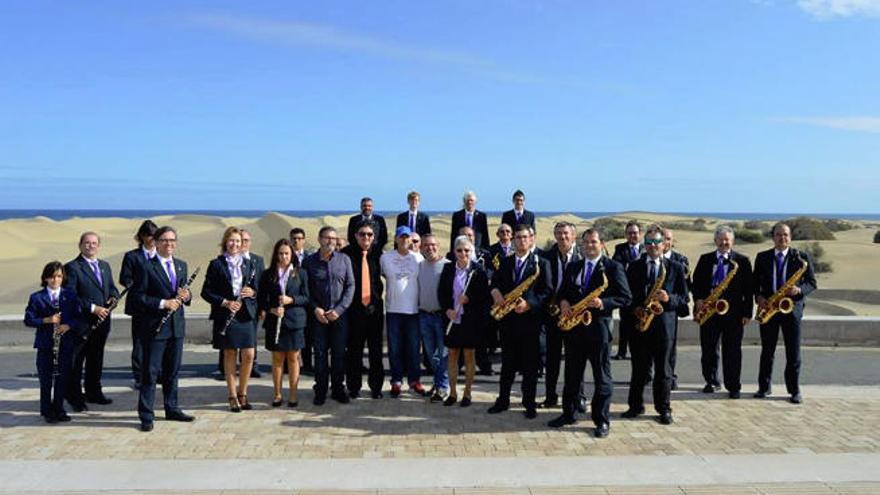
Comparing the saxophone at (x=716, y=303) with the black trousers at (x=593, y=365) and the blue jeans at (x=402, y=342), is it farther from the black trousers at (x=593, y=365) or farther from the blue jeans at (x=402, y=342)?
the blue jeans at (x=402, y=342)

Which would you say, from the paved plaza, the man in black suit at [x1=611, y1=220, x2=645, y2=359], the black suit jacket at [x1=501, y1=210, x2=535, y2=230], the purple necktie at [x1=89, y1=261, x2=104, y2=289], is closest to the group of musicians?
the purple necktie at [x1=89, y1=261, x2=104, y2=289]

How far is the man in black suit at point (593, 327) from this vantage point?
→ 712 centimetres

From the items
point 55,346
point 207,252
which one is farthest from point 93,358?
point 207,252

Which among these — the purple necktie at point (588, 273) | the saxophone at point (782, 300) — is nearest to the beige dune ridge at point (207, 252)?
the saxophone at point (782, 300)

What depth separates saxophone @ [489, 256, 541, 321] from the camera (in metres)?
7.62

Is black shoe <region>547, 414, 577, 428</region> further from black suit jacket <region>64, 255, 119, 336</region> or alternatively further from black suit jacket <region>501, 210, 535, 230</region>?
A: black suit jacket <region>64, 255, 119, 336</region>

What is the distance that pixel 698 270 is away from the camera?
8828mm

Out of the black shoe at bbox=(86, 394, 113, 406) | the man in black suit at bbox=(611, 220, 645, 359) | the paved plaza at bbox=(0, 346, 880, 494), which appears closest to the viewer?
the paved plaza at bbox=(0, 346, 880, 494)

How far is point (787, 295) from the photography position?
8.42m

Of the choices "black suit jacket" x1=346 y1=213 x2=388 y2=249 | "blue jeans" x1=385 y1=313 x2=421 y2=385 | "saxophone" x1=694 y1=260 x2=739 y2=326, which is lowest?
"blue jeans" x1=385 y1=313 x2=421 y2=385

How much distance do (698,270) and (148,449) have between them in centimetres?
652

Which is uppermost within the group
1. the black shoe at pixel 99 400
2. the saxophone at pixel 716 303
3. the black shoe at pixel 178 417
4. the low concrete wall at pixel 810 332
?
the saxophone at pixel 716 303

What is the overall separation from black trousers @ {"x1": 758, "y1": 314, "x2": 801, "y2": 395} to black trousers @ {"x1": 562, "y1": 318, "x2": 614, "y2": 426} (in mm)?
2456

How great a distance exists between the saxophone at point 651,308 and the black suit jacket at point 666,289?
5cm
